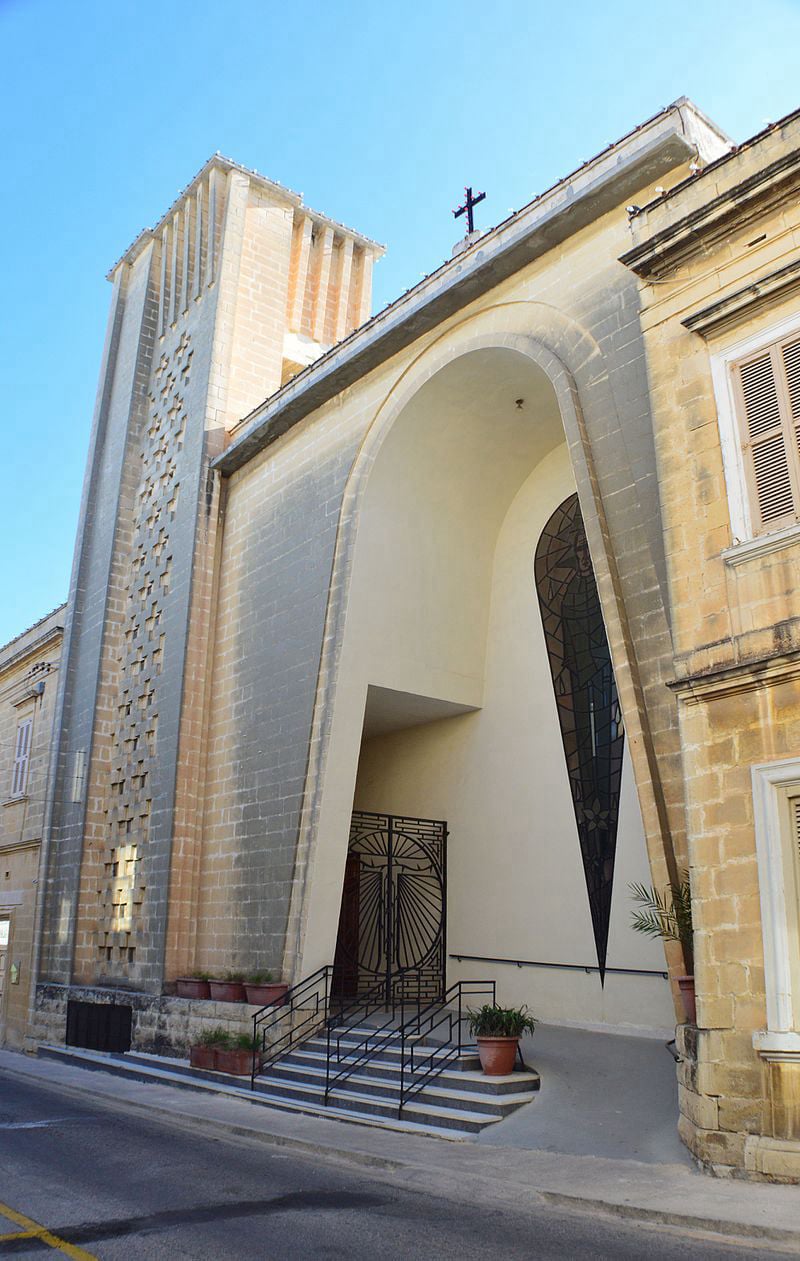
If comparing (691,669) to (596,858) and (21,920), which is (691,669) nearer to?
(596,858)

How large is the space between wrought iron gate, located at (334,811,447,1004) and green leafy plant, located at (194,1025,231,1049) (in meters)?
1.95

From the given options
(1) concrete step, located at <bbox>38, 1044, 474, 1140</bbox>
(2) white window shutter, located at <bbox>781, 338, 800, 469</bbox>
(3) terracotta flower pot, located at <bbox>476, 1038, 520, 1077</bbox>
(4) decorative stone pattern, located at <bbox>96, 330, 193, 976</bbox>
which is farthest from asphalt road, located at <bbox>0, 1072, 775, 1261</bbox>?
(4) decorative stone pattern, located at <bbox>96, 330, 193, 976</bbox>

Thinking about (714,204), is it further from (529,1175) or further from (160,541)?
(160,541)

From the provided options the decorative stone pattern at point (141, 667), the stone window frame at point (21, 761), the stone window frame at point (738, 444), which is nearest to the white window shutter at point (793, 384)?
the stone window frame at point (738, 444)

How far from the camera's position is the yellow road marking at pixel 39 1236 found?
203 inches

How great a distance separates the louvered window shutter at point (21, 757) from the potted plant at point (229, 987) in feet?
31.5

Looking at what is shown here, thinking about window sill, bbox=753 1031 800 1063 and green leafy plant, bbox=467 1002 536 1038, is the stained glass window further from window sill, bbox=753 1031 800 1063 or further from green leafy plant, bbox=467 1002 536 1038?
window sill, bbox=753 1031 800 1063

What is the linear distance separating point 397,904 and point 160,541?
753 cm

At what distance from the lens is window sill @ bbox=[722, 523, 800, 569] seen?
684 centimetres

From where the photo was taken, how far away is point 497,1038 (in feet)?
30.9

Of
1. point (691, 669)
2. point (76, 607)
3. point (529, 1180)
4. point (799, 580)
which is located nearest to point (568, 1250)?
point (529, 1180)

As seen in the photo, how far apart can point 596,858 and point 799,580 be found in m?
6.44

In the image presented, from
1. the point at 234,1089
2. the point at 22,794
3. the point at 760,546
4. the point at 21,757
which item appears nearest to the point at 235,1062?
the point at 234,1089

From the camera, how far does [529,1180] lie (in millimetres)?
6676
